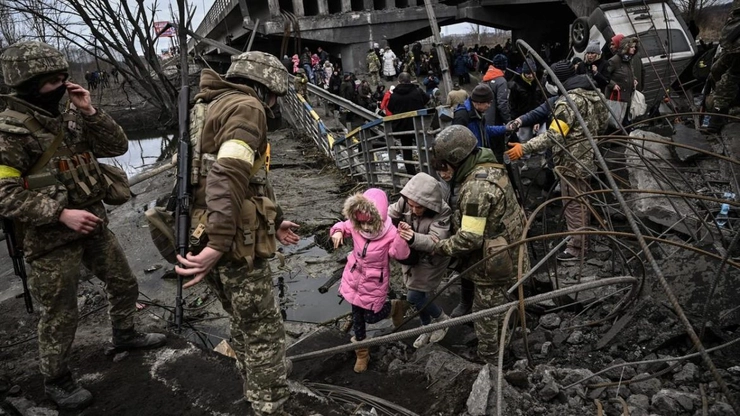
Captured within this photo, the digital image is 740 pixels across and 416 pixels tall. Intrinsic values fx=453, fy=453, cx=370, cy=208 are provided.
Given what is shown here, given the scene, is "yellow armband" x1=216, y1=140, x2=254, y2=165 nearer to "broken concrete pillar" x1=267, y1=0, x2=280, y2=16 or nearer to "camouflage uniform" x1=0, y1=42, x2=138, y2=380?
"camouflage uniform" x1=0, y1=42, x2=138, y2=380

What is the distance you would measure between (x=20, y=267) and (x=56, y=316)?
0.52 m

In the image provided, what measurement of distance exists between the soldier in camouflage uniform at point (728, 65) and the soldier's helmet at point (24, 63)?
5.35 metres

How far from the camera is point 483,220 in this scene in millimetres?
2934

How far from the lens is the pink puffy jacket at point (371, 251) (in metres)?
3.16

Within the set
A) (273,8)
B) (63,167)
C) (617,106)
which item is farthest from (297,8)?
(63,167)

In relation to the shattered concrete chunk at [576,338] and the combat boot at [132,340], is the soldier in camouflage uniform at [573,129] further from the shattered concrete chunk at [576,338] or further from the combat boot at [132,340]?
the combat boot at [132,340]

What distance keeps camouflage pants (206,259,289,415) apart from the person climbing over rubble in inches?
40.5

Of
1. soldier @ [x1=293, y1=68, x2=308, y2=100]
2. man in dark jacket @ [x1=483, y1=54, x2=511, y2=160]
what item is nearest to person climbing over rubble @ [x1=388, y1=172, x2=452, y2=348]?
man in dark jacket @ [x1=483, y1=54, x2=511, y2=160]

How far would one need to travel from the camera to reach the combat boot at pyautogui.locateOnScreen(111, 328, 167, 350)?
340cm

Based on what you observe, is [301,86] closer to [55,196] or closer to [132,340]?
[132,340]

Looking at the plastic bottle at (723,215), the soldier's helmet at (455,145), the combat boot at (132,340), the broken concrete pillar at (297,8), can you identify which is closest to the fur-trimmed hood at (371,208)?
the soldier's helmet at (455,145)

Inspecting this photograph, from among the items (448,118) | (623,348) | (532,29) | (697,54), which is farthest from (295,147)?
(532,29)

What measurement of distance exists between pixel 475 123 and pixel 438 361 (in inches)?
123

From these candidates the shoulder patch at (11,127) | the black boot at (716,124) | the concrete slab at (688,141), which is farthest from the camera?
the concrete slab at (688,141)
